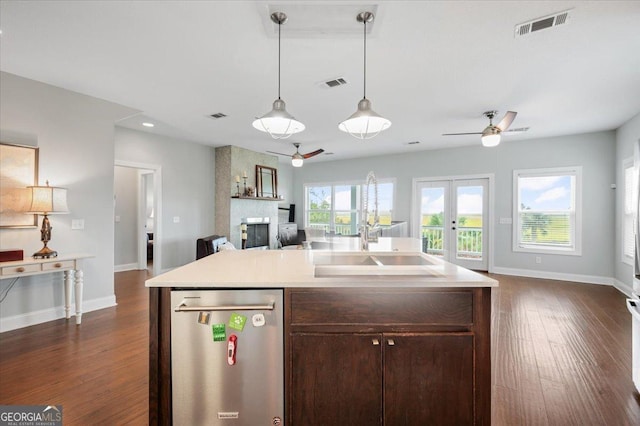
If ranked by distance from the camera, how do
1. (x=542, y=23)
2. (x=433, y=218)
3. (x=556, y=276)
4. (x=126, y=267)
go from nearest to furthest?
(x=542, y=23) → (x=556, y=276) → (x=126, y=267) → (x=433, y=218)

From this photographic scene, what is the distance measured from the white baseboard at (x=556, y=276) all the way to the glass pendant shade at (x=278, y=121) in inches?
224

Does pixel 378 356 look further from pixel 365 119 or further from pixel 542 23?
pixel 542 23

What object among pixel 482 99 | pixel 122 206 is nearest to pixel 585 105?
pixel 482 99

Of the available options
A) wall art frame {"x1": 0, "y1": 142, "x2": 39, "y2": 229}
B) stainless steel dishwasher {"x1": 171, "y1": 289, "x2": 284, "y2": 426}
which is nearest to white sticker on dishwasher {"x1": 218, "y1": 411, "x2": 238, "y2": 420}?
stainless steel dishwasher {"x1": 171, "y1": 289, "x2": 284, "y2": 426}

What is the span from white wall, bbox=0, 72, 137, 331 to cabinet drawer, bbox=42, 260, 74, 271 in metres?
0.34

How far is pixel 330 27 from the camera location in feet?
7.07

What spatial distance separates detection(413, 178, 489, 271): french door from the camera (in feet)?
20.1

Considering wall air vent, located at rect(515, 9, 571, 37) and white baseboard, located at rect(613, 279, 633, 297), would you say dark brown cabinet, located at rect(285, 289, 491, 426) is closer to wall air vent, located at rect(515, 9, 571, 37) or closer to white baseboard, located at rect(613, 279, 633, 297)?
wall air vent, located at rect(515, 9, 571, 37)

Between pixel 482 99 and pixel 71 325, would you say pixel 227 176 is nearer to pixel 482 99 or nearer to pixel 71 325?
pixel 71 325

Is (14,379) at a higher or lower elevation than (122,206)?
lower

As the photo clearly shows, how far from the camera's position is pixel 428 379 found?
4.41 ft

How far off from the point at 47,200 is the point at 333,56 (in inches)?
125

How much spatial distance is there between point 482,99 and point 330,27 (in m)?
2.38

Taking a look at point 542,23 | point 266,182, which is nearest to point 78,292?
point 266,182
